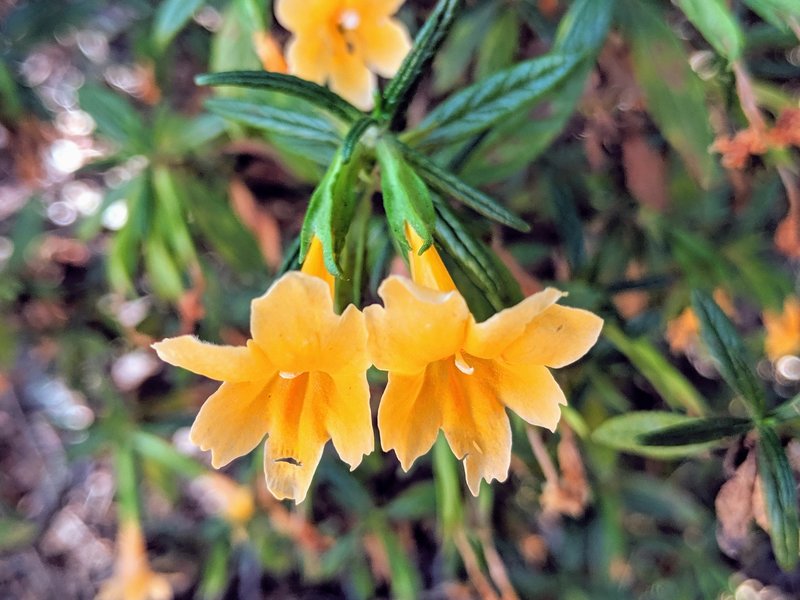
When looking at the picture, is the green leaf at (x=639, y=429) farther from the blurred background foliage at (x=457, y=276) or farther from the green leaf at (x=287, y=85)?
the green leaf at (x=287, y=85)

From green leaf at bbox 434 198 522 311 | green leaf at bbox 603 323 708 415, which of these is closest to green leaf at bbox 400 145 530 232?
green leaf at bbox 434 198 522 311

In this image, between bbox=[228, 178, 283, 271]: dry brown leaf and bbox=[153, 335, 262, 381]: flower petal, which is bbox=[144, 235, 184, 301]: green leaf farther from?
bbox=[153, 335, 262, 381]: flower petal

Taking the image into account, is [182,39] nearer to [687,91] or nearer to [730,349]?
[687,91]

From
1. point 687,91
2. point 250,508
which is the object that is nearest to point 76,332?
point 250,508

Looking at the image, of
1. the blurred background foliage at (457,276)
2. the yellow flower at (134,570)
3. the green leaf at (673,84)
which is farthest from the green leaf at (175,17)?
the yellow flower at (134,570)

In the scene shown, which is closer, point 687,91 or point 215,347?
point 215,347

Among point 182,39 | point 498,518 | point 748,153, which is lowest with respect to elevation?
point 498,518
